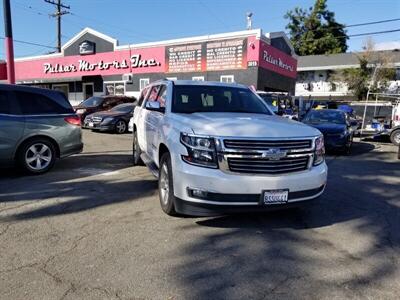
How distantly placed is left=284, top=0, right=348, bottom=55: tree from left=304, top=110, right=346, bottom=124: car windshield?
46.2 m

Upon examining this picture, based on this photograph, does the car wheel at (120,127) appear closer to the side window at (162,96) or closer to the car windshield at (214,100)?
the side window at (162,96)

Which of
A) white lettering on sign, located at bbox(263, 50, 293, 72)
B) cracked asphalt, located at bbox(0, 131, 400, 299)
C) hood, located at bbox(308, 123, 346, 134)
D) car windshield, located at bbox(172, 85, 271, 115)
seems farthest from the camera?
white lettering on sign, located at bbox(263, 50, 293, 72)

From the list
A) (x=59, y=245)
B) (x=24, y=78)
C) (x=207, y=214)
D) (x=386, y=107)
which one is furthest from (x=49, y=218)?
(x=24, y=78)

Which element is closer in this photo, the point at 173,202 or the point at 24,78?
the point at 173,202

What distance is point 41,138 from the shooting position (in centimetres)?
806

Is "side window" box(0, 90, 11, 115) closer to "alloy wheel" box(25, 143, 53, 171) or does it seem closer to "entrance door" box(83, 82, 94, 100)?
"alloy wheel" box(25, 143, 53, 171)

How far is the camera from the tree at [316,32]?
189 feet

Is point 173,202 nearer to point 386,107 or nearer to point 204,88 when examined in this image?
point 204,88

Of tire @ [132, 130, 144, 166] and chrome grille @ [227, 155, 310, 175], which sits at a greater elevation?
chrome grille @ [227, 155, 310, 175]

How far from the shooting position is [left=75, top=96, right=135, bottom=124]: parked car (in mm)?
19766

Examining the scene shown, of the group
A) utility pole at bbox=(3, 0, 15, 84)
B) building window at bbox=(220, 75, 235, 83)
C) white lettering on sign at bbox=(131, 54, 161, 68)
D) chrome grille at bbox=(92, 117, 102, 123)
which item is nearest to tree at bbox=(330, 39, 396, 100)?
building window at bbox=(220, 75, 235, 83)

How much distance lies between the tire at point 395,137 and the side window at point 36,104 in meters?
12.8

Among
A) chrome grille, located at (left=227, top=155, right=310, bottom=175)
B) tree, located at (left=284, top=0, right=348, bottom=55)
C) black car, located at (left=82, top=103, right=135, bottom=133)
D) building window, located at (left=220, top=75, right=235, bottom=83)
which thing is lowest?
black car, located at (left=82, top=103, right=135, bottom=133)

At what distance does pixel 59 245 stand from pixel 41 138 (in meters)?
4.20
